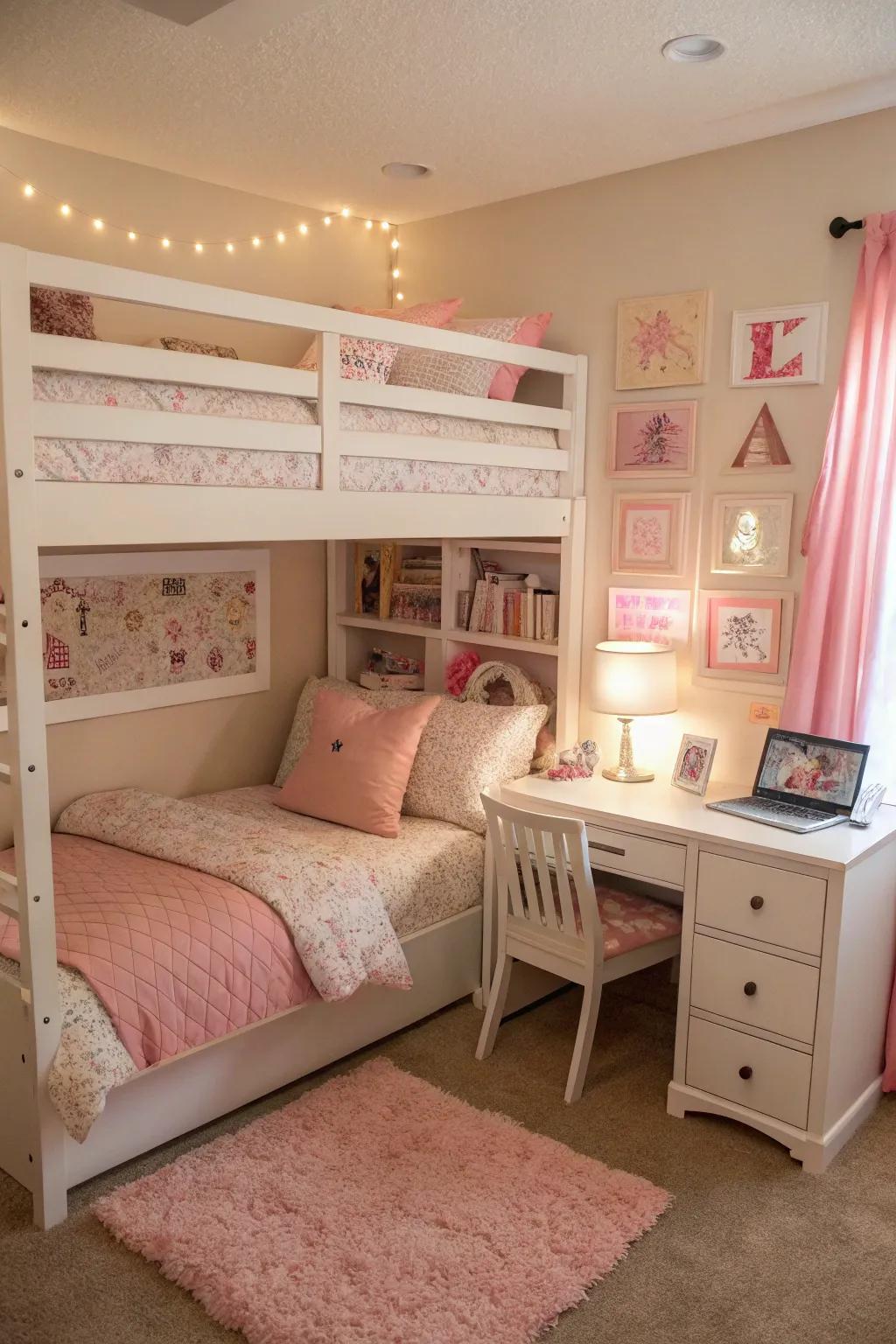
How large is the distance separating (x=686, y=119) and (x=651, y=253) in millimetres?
451

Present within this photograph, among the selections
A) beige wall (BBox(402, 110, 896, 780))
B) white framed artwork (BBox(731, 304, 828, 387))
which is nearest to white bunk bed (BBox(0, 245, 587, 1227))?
beige wall (BBox(402, 110, 896, 780))

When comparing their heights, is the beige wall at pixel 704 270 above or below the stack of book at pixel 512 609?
above

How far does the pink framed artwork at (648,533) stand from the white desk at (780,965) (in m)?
Answer: 0.85

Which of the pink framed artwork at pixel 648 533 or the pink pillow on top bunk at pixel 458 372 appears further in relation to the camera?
the pink framed artwork at pixel 648 533

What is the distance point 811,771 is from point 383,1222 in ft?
4.99

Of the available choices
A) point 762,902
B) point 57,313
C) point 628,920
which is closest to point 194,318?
point 57,313

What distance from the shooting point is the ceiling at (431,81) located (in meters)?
2.24

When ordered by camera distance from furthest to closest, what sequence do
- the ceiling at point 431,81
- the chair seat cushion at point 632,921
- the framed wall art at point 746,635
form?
the framed wall art at point 746,635
the chair seat cushion at point 632,921
the ceiling at point 431,81

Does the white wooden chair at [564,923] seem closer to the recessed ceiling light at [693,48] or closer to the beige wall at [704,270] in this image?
the beige wall at [704,270]

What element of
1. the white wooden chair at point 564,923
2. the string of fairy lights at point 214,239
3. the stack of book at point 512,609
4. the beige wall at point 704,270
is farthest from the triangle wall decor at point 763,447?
the string of fairy lights at point 214,239

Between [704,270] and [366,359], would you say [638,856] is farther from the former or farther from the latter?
[704,270]

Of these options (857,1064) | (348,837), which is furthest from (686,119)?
(857,1064)

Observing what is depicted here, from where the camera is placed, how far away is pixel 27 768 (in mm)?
2102

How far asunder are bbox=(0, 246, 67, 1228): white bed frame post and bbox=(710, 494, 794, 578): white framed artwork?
75.7 inches
